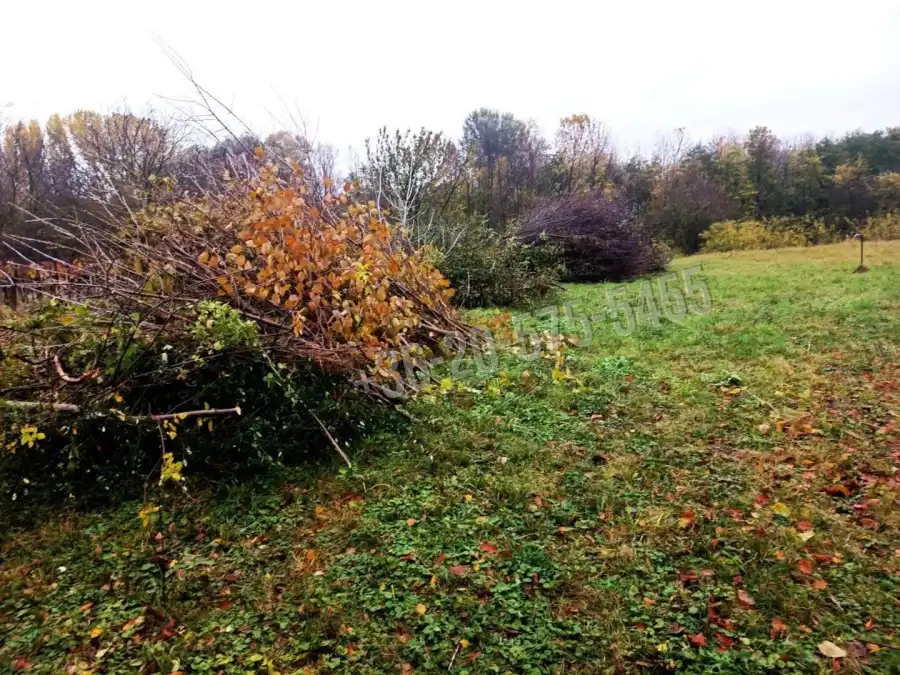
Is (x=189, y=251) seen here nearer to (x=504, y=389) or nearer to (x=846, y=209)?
(x=504, y=389)

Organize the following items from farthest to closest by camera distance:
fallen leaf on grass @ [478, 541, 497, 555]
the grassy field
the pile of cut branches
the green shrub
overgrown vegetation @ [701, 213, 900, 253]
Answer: overgrown vegetation @ [701, 213, 900, 253] < the green shrub < the pile of cut branches < fallen leaf on grass @ [478, 541, 497, 555] < the grassy field

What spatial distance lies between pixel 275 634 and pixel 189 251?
10.1ft

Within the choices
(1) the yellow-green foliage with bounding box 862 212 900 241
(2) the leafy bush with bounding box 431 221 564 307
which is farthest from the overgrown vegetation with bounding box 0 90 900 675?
(1) the yellow-green foliage with bounding box 862 212 900 241

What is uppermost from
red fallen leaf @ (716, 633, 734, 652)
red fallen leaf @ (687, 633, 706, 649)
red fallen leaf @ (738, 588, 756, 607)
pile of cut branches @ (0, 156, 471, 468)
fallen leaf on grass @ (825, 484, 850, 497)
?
pile of cut branches @ (0, 156, 471, 468)

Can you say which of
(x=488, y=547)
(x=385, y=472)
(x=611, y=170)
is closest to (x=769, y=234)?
(x=611, y=170)

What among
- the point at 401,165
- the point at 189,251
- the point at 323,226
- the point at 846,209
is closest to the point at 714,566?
the point at 323,226

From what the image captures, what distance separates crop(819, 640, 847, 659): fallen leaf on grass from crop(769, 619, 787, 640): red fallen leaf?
110 millimetres

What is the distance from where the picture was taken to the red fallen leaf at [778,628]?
179cm

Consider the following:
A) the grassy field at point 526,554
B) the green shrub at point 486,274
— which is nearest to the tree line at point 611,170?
the green shrub at point 486,274

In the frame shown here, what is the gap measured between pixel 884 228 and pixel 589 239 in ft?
41.8

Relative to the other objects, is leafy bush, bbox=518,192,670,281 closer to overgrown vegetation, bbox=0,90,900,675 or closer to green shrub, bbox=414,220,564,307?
green shrub, bbox=414,220,564,307

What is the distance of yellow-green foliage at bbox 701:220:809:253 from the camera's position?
18.5 meters

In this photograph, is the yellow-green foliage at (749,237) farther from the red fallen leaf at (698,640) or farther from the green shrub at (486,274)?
the red fallen leaf at (698,640)

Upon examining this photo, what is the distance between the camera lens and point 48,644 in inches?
77.0
